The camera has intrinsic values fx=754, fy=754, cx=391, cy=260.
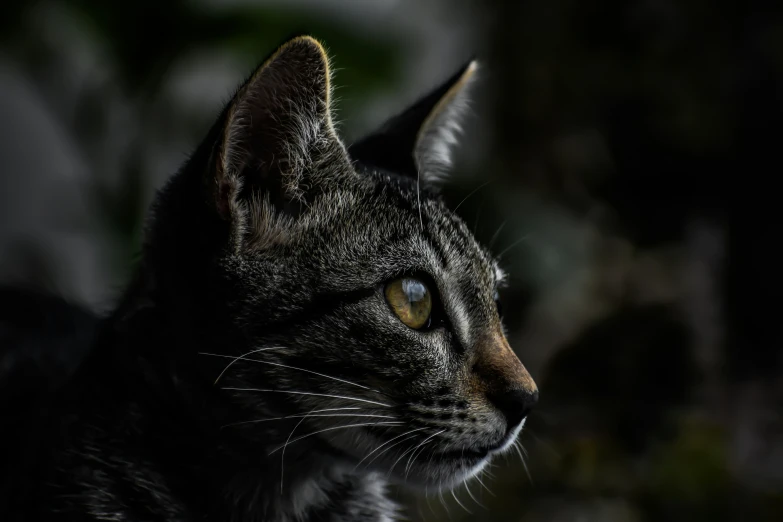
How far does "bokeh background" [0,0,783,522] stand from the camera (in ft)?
6.43

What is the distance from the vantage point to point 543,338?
2.33m

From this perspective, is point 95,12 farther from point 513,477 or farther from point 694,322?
point 694,322

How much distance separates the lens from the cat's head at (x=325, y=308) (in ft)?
2.90

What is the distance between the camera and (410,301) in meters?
0.93

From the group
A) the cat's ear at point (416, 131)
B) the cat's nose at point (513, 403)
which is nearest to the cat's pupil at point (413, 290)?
the cat's nose at point (513, 403)

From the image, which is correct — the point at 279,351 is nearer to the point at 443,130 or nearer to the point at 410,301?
the point at 410,301

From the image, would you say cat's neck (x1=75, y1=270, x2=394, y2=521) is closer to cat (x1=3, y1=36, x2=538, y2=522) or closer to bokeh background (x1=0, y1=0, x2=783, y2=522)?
cat (x1=3, y1=36, x2=538, y2=522)

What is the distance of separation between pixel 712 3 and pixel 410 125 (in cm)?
186

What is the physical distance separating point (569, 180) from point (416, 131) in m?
1.67

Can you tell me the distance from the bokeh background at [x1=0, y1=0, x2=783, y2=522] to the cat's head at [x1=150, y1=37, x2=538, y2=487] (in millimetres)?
872

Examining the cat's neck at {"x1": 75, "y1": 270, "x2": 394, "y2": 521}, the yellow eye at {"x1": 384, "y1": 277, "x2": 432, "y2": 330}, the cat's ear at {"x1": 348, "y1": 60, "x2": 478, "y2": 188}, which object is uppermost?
the cat's ear at {"x1": 348, "y1": 60, "x2": 478, "y2": 188}

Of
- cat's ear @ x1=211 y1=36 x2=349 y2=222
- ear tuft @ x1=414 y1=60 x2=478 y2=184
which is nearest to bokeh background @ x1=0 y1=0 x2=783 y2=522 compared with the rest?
ear tuft @ x1=414 y1=60 x2=478 y2=184

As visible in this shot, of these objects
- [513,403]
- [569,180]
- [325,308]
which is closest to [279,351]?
[325,308]

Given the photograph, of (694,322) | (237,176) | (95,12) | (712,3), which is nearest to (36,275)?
(95,12)
